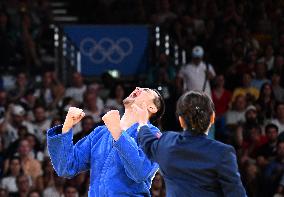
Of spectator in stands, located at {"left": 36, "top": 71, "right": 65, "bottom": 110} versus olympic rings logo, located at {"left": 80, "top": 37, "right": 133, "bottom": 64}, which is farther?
olympic rings logo, located at {"left": 80, "top": 37, "right": 133, "bottom": 64}

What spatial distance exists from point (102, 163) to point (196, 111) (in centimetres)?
123

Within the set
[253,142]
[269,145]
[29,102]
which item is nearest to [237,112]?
[253,142]

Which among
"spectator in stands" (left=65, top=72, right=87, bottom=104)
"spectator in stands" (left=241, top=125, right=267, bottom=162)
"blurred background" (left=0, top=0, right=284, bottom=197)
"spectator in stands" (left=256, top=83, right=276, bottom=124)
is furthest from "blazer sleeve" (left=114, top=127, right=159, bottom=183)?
"spectator in stands" (left=65, top=72, right=87, bottom=104)

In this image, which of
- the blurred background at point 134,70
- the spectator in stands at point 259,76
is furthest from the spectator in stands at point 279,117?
the spectator in stands at point 259,76

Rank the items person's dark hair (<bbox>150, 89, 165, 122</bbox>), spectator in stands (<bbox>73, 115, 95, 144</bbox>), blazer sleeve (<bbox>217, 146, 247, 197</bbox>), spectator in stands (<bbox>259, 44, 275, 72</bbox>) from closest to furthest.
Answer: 1. blazer sleeve (<bbox>217, 146, 247, 197</bbox>)
2. person's dark hair (<bbox>150, 89, 165, 122</bbox>)
3. spectator in stands (<bbox>73, 115, 95, 144</bbox>)
4. spectator in stands (<bbox>259, 44, 275, 72</bbox>)

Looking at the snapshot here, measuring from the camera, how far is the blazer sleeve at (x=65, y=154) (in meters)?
5.50

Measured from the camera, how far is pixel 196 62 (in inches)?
508

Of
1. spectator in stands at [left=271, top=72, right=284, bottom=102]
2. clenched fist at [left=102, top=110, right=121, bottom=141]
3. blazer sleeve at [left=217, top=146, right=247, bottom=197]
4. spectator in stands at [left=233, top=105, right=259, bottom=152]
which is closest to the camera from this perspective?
blazer sleeve at [left=217, top=146, right=247, bottom=197]

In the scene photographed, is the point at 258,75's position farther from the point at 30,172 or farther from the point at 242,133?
the point at 30,172

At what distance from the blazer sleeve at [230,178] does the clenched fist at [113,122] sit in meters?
0.91

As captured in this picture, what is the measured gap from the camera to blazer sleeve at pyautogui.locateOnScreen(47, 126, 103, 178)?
550cm

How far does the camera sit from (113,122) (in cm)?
508

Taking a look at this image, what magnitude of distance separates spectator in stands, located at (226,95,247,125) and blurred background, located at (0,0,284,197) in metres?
0.02

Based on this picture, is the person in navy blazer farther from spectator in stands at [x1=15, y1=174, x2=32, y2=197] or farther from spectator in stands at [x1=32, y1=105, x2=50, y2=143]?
spectator in stands at [x1=32, y1=105, x2=50, y2=143]
